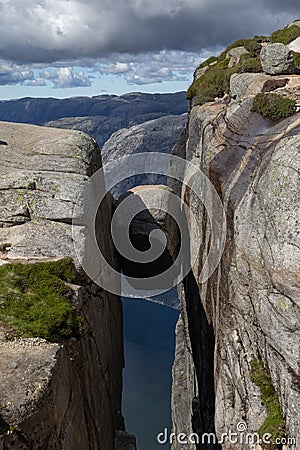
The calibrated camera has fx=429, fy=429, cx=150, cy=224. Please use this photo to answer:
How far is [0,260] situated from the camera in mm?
11039

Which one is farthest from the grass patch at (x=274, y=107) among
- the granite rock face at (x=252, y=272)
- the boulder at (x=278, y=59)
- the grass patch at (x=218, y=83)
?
the grass patch at (x=218, y=83)

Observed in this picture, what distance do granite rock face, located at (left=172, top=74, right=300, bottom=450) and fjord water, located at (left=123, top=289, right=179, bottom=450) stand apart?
97.8 ft

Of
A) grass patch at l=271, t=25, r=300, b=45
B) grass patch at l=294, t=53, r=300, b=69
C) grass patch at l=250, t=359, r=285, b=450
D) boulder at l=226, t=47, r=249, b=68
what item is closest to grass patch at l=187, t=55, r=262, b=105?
grass patch at l=294, t=53, r=300, b=69

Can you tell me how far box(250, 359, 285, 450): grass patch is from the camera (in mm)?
9094

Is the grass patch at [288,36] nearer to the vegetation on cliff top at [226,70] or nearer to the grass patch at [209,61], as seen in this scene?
the vegetation on cliff top at [226,70]

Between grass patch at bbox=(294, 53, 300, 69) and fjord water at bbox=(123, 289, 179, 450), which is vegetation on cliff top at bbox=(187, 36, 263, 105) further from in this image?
fjord water at bbox=(123, 289, 179, 450)

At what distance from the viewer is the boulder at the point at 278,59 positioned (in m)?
19.9

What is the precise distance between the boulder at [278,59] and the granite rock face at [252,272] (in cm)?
357

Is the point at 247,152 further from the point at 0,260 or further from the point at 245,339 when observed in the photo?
the point at 0,260

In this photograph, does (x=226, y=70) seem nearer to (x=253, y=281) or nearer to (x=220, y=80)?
(x=220, y=80)

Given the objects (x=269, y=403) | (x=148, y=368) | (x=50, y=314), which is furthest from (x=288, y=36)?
(x=148, y=368)

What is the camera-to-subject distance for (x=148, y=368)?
60500mm

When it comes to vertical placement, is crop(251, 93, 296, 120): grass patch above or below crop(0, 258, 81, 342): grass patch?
above

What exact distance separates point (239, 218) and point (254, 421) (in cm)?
487
